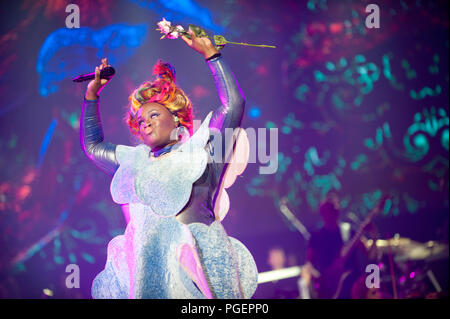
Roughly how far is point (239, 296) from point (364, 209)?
6.28ft

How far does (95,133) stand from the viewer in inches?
75.5

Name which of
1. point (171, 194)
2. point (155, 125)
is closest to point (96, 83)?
point (155, 125)

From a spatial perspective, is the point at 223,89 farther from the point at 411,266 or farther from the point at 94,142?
the point at 411,266

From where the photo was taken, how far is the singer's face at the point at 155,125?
5.80 feet

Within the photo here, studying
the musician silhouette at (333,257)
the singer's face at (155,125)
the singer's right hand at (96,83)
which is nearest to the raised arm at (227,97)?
the singer's face at (155,125)

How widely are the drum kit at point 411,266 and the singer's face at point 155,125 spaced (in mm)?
2044

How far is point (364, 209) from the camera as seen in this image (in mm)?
3229

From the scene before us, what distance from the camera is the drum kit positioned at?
3.08 m

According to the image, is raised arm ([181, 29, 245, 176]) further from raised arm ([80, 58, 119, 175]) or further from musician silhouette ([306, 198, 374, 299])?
musician silhouette ([306, 198, 374, 299])

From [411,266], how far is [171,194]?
2.33 metres

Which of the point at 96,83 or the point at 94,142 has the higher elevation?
the point at 96,83

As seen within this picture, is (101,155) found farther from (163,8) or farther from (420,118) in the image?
(420,118)

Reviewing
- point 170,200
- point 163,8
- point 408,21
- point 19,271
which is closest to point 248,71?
point 163,8

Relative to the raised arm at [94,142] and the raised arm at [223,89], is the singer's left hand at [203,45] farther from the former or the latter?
the raised arm at [94,142]
